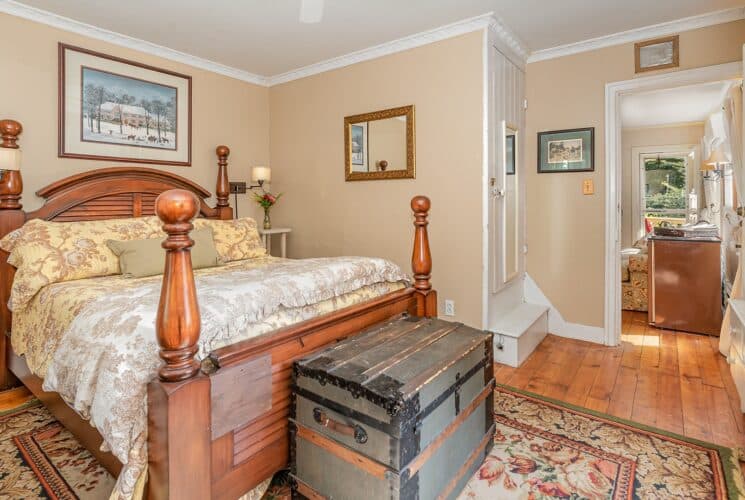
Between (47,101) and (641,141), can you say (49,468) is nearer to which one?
(47,101)

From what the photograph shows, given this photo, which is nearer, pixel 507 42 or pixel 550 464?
pixel 550 464

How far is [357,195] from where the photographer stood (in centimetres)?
382

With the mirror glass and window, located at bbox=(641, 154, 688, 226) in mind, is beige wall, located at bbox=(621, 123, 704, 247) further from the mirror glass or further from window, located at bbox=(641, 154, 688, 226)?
the mirror glass

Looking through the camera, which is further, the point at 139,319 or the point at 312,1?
the point at 312,1

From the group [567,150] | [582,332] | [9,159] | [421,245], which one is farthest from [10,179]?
[582,332]

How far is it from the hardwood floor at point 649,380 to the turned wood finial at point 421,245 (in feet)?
3.22

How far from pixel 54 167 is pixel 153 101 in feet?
3.02

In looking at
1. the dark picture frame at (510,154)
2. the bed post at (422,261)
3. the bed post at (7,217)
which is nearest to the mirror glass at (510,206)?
the dark picture frame at (510,154)

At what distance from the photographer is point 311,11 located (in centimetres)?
289

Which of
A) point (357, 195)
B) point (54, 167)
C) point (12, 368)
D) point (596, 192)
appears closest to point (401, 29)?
point (357, 195)

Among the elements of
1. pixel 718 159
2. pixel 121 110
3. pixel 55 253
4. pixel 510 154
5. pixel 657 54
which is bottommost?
pixel 55 253

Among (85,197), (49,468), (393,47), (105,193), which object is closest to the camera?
(49,468)

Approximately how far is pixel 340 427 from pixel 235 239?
2087 millimetres

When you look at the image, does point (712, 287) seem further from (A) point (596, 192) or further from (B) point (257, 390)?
(B) point (257, 390)
